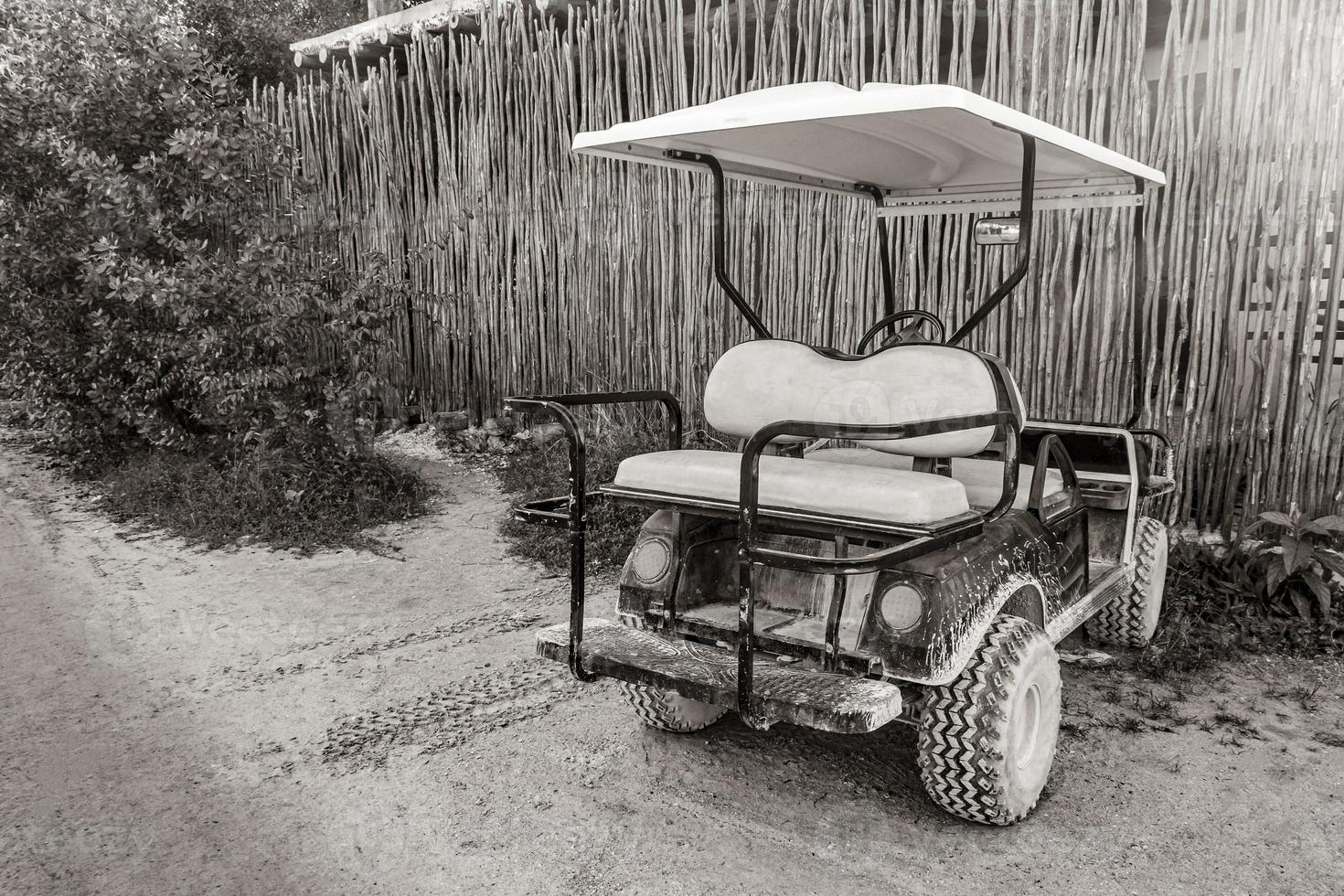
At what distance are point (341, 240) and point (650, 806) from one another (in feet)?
21.4

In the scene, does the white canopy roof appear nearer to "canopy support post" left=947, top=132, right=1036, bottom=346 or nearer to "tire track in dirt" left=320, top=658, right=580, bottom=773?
"canopy support post" left=947, top=132, right=1036, bottom=346

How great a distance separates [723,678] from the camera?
2645mm

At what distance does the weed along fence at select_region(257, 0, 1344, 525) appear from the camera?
14.4ft

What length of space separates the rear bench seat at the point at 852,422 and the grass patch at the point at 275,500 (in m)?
2.83

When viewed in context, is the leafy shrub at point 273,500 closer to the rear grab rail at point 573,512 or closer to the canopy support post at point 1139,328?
the rear grab rail at point 573,512

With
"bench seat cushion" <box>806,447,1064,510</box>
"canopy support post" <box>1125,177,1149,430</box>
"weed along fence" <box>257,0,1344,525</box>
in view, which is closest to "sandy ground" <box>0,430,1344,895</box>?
"bench seat cushion" <box>806,447,1064,510</box>

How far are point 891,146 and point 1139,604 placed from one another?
6.61 ft

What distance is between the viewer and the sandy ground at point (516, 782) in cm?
249

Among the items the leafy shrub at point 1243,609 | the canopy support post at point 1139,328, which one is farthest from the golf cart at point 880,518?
the canopy support post at point 1139,328

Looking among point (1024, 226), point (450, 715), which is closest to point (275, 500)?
point (450, 715)

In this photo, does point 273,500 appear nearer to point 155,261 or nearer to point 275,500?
point 275,500

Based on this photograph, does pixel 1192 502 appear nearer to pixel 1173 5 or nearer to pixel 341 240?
pixel 1173 5

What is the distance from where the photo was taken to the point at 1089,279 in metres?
4.77

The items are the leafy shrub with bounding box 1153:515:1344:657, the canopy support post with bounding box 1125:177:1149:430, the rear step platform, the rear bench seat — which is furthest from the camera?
the canopy support post with bounding box 1125:177:1149:430
